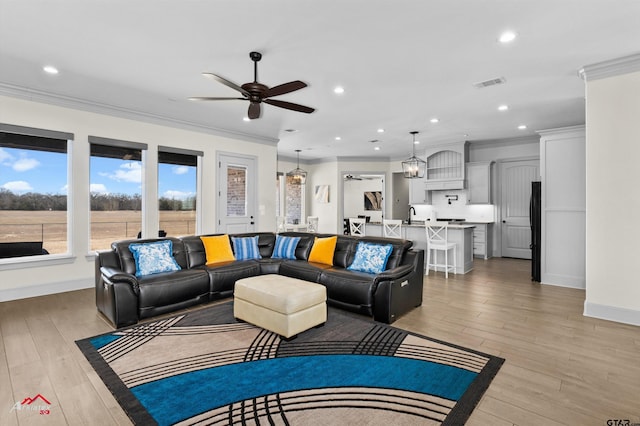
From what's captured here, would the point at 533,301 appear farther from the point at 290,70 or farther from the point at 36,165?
the point at 36,165

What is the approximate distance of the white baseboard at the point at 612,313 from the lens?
3.57 m

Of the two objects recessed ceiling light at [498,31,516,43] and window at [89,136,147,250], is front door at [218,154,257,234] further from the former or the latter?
recessed ceiling light at [498,31,516,43]

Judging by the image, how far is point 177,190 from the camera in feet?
20.3

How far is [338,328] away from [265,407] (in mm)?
1429

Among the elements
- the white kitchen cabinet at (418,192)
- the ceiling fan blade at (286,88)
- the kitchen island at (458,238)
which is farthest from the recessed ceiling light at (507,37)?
the white kitchen cabinet at (418,192)

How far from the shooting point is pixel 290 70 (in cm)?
375

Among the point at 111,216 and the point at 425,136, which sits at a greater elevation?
the point at 425,136

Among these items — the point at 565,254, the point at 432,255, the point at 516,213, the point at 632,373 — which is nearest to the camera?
the point at 632,373

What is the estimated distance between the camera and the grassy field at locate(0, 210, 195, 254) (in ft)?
15.0

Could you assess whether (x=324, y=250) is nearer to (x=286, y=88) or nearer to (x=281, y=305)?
(x=281, y=305)

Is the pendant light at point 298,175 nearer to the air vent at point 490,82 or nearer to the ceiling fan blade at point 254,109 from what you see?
the ceiling fan blade at point 254,109

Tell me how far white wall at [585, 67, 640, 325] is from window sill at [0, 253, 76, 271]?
7145 mm

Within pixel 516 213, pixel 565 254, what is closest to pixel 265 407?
pixel 565 254

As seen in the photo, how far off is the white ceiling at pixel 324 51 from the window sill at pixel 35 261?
2.29 m
